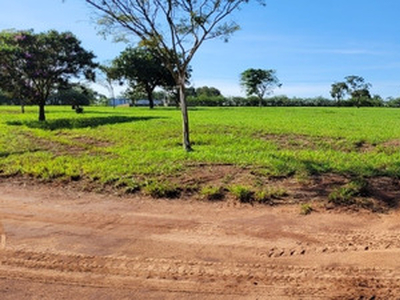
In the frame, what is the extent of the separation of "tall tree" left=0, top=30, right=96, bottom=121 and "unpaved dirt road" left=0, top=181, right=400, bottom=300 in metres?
16.3

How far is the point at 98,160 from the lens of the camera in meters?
8.93

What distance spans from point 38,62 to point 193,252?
19.1 metres

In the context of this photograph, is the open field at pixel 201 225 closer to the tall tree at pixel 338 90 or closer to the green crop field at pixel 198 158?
the green crop field at pixel 198 158

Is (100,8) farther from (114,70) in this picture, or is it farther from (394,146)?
(114,70)

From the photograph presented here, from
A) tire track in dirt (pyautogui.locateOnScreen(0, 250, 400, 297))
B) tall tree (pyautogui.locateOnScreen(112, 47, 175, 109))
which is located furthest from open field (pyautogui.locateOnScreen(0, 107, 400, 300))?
tall tree (pyautogui.locateOnScreen(112, 47, 175, 109))

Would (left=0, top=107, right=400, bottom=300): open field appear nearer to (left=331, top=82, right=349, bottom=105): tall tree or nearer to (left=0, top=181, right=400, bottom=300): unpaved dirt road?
(left=0, top=181, right=400, bottom=300): unpaved dirt road

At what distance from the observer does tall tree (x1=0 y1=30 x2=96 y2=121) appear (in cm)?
1947

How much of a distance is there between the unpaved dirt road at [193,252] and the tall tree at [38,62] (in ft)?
53.4

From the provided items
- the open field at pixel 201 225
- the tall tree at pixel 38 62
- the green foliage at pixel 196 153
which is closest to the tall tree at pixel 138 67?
the tall tree at pixel 38 62

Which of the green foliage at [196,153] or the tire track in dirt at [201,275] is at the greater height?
the green foliage at [196,153]

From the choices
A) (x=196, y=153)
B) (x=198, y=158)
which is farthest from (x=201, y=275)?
(x=196, y=153)

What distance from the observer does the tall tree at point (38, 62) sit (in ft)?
63.9

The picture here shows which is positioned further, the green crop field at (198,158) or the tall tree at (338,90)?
the tall tree at (338,90)

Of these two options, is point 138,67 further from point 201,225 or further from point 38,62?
point 201,225
